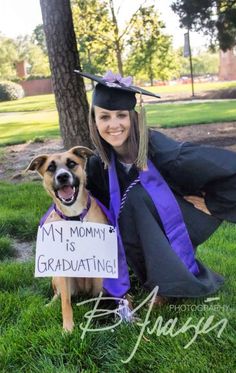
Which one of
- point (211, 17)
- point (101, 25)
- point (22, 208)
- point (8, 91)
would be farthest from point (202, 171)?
point (8, 91)

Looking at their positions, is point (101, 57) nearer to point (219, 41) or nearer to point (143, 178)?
point (219, 41)

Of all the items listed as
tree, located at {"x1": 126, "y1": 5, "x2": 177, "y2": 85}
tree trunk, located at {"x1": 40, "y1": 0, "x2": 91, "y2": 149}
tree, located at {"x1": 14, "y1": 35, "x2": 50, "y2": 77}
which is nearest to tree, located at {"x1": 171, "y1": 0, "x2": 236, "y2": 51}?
tree trunk, located at {"x1": 40, "y1": 0, "x2": 91, "y2": 149}

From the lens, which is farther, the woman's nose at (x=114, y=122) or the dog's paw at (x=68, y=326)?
the woman's nose at (x=114, y=122)

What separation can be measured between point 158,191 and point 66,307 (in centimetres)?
94

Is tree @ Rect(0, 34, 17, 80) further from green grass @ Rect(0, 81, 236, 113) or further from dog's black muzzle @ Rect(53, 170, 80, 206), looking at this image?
Answer: dog's black muzzle @ Rect(53, 170, 80, 206)

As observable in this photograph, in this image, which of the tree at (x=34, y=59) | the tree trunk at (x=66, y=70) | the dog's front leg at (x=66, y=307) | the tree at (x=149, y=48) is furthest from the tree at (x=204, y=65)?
the dog's front leg at (x=66, y=307)

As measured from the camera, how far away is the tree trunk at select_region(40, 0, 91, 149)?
621 centimetres

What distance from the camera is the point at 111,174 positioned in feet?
10.6

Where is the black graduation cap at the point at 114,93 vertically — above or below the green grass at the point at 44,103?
above

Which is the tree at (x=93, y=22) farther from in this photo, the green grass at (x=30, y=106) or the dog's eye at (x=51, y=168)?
the dog's eye at (x=51, y=168)

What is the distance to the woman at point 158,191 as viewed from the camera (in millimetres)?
3004

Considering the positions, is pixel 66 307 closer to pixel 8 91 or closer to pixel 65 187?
pixel 65 187

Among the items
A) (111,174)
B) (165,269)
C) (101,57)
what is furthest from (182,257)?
(101,57)

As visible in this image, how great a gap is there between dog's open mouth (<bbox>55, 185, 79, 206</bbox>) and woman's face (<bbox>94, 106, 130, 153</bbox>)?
16.3 inches
